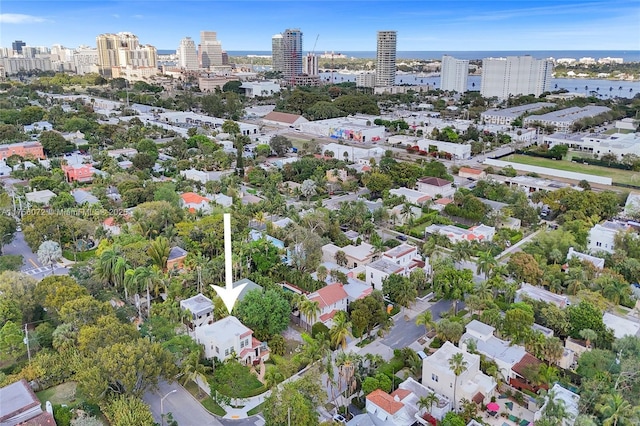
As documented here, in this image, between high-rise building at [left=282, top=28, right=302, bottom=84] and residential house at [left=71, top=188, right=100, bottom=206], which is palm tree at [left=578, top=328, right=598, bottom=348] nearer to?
residential house at [left=71, top=188, right=100, bottom=206]

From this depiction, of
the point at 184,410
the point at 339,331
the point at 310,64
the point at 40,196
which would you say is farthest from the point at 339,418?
the point at 310,64

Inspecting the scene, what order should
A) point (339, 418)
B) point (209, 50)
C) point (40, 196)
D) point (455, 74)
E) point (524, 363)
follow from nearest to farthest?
point (339, 418) < point (524, 363) < point (40, 196) < point (455, 74) < point (209, 50)

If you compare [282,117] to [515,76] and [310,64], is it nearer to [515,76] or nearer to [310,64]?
[515,76]

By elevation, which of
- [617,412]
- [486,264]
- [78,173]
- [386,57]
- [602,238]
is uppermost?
[386,57]

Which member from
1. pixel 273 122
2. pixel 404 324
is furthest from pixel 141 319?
pixel 273 122

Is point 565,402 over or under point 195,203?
under

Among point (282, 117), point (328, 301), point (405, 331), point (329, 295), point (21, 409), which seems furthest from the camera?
point (282, 117)

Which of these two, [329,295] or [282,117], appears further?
[282,117]

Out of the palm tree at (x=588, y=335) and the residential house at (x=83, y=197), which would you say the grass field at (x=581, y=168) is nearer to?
the palm tree at (x=588, y=335)

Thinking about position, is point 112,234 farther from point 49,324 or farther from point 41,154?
point 41,154
